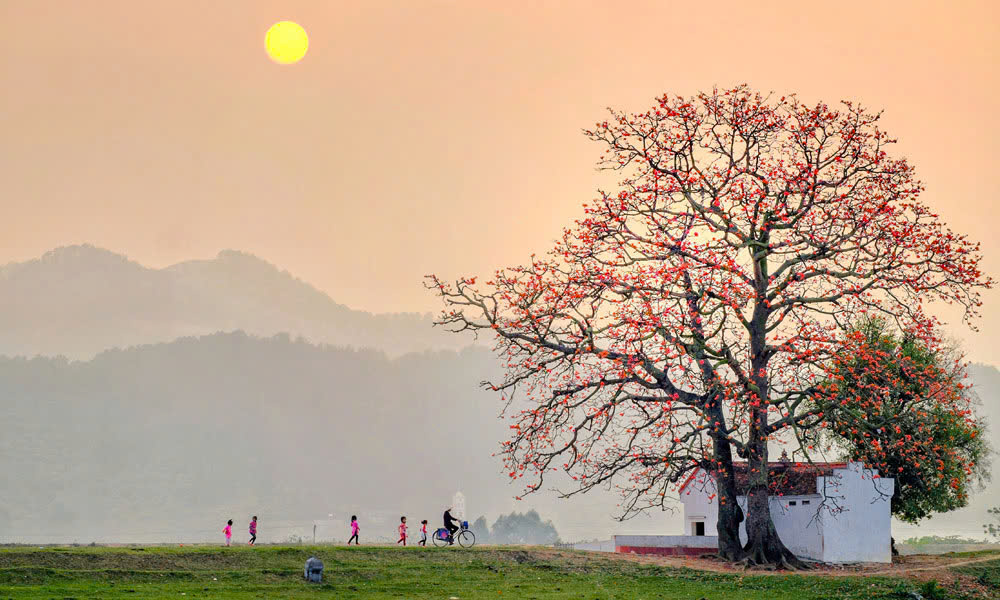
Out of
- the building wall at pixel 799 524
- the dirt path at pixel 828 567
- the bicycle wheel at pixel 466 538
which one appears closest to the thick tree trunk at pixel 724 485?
the dirt path at pixel 828 567

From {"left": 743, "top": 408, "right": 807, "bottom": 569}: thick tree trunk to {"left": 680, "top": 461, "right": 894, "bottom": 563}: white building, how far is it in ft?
5.41

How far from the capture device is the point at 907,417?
41.8 meters

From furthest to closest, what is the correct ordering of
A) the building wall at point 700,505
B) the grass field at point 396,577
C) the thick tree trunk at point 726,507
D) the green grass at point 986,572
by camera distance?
1. the building wall at point 700,505
2. the thick tree trunk at point 726,507
3. the green grass at point 986,572
4. the grass field at point 396,577

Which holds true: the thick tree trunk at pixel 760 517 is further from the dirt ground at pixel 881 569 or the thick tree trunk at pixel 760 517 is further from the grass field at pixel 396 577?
the grass field at pixel 396 577

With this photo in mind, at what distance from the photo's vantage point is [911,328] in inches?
1620

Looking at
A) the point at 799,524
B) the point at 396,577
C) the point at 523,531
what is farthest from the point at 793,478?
the point at 523,531

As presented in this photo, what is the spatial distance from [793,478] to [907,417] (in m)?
6.36

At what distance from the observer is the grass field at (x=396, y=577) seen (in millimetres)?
30000

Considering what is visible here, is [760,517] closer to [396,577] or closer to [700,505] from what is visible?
[700,505]

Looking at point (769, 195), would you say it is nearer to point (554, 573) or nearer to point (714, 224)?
point (714, 224)

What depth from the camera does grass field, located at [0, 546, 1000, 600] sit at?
98.4 feet

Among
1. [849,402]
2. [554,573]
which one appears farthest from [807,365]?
[554,573]

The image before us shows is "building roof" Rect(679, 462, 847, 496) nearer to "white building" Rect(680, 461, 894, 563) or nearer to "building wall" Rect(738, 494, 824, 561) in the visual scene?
"white building" Rect(680, 461, 894, 563)

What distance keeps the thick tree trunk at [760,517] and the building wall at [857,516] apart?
2836 mm
